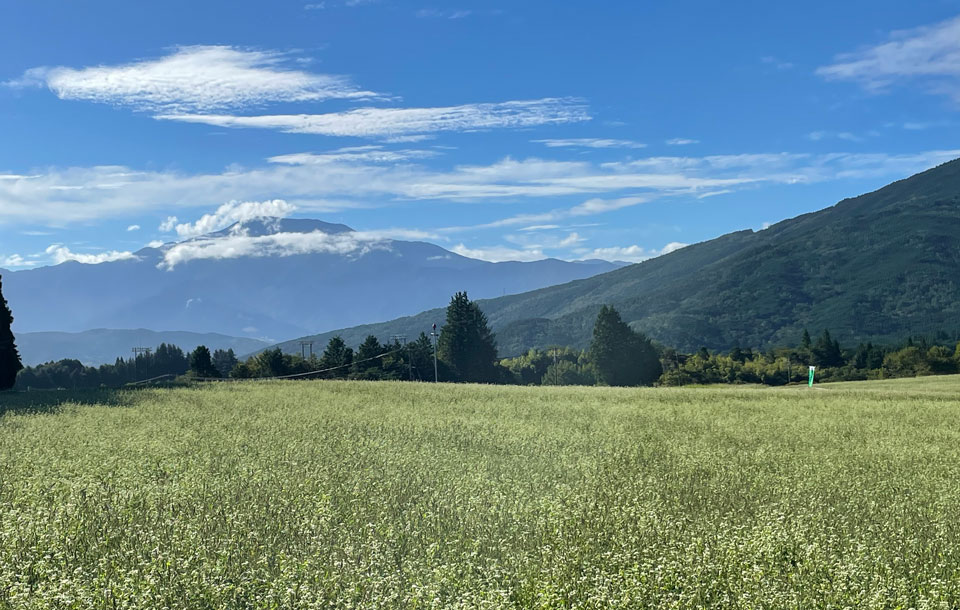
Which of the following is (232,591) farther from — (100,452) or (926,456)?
(926,456)

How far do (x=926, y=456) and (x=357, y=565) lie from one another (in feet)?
44.4

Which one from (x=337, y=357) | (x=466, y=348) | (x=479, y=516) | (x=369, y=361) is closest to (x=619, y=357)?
(x=466, y=348)

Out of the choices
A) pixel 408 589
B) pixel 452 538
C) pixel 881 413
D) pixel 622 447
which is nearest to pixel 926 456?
pixel 622 447

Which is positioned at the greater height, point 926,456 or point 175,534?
point 175,534

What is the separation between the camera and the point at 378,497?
38.8 feet

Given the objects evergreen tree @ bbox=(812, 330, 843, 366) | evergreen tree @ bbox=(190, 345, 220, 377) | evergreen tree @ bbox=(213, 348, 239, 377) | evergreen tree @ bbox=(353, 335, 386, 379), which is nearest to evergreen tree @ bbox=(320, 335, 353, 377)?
evergreen tree @ bbox=(353, 335, 386, 379)

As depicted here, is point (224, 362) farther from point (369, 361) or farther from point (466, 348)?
point (466, 348)

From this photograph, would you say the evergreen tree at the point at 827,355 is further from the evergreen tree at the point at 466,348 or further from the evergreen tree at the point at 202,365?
the evergreen tree at the point at 202,365

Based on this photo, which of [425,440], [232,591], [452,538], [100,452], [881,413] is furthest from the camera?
[881,413]

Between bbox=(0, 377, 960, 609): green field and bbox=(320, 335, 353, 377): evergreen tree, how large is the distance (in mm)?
76543

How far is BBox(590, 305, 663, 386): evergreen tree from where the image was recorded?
104m

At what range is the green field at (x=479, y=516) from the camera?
7836mm

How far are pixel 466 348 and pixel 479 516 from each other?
9056 centimetres

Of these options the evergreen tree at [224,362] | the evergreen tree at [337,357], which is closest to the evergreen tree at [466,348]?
the evergreen tree at [337,357]
